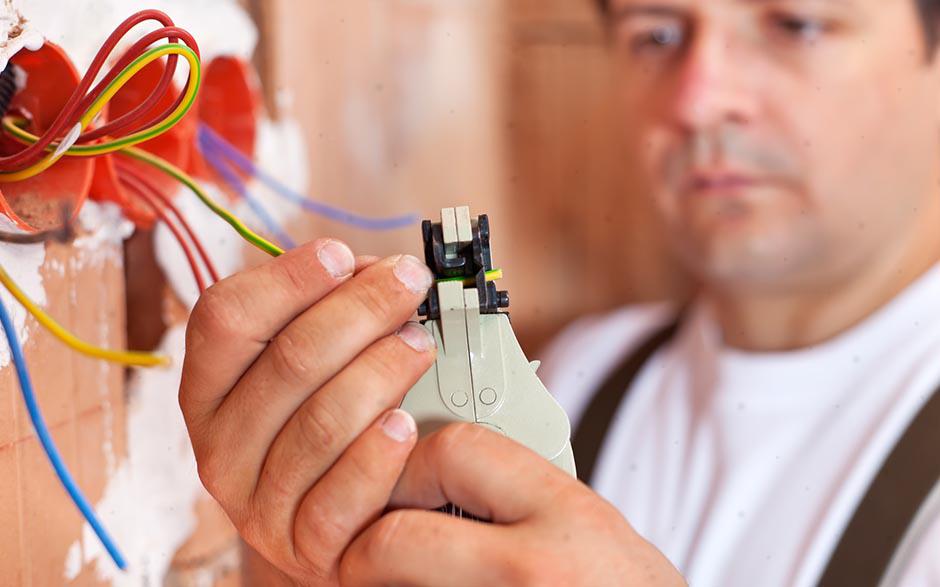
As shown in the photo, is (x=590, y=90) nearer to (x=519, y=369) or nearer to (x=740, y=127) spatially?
(x=740, y=127)

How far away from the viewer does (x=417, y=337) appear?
24cm

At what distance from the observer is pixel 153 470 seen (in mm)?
362

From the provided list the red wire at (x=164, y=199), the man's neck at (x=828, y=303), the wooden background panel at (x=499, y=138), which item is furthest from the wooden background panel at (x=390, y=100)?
the man's neck at (x=828, y=303)

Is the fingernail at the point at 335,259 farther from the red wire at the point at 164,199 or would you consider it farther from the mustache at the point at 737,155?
the mustache at the point at 737,155

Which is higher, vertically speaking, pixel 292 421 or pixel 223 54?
pixel 223 54

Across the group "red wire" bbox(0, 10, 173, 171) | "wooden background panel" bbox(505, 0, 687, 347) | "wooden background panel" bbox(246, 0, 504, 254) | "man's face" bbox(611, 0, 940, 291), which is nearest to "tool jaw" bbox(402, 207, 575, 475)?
"red wire" bbox(0, 10, 173, 171)

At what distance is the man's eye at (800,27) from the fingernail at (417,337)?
15.0 inches

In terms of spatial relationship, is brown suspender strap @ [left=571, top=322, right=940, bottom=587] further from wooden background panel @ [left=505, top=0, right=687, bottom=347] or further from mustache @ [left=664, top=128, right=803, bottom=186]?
wooden background panel @ [left=505, top=0, right=687, bottom=347]

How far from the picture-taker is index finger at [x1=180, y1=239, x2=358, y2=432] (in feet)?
0.78

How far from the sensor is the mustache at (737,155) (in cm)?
53

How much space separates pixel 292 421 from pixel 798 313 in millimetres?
438

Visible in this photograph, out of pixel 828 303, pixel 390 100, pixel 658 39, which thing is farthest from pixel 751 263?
pixel 390 100

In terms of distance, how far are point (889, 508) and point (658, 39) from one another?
0.35 m

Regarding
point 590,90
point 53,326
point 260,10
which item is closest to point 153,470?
point 53,326
